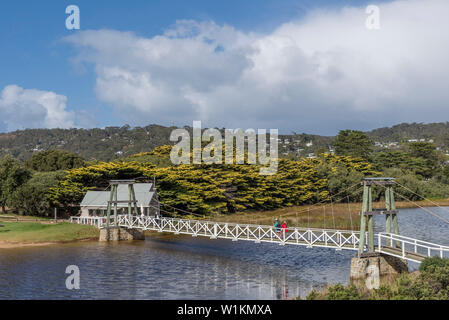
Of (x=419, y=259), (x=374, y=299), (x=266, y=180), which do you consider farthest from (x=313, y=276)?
(x=266, y=180)

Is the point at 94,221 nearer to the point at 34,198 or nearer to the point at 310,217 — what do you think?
the point at 34,198

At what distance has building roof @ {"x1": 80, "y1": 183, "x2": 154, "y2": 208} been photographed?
149ft

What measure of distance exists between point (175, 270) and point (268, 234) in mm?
10580

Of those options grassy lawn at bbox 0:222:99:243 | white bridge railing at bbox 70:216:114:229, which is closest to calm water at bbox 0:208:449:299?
grassy lawn at bbox 0:222:99:243

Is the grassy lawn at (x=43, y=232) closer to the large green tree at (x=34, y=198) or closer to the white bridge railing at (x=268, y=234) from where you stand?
the white bridge railing at (x=268, y=234)

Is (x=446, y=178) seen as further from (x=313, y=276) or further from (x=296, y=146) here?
(x=296, y=146)

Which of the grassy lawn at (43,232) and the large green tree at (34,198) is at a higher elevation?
the large green tree at (34,198)

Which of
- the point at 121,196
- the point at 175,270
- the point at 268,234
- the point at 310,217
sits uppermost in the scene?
the point at 121,196

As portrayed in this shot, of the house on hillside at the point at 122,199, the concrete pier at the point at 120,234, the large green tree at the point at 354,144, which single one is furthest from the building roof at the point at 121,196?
the large green tree at the point at 354,144

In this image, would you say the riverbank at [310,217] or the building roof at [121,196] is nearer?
the riverbank at [310,217]

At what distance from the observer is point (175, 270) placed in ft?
89.2

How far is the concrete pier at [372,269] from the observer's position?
22.0 metres

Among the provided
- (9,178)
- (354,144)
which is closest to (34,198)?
(9,178)
